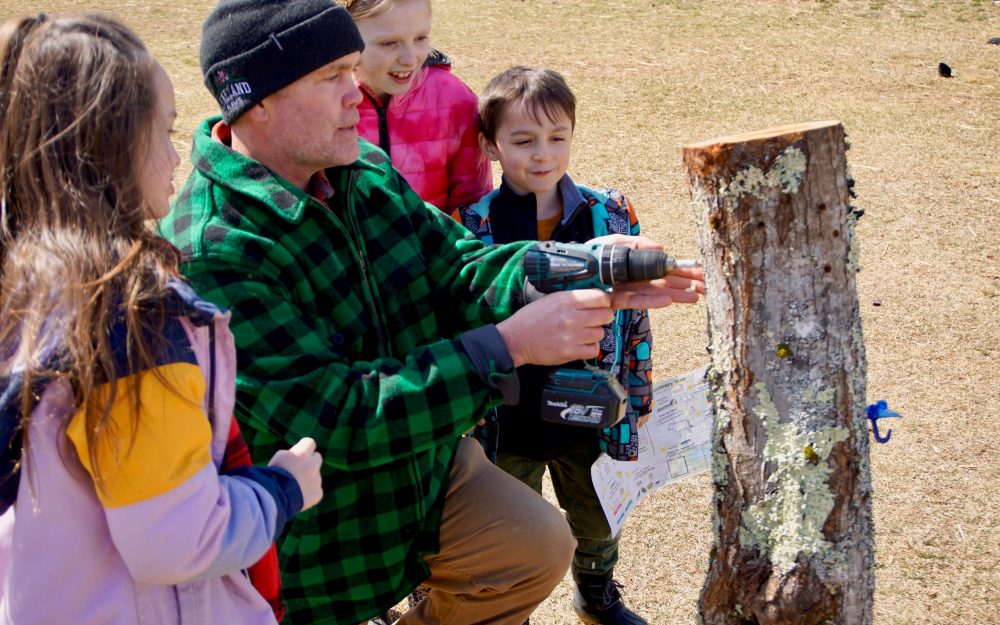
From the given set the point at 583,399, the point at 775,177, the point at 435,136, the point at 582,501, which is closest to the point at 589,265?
the point at 583,399

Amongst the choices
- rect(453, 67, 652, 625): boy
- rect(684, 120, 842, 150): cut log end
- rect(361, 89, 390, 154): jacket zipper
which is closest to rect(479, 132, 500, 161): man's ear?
rect(453, 67, 652, 625): boy

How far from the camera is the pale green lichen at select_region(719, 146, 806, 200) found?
2135 millimetres

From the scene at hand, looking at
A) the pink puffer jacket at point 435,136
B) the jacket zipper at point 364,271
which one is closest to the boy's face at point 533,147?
the pink puffer jacket at point 435,136

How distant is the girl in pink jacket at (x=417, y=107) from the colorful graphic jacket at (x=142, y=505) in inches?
59.2

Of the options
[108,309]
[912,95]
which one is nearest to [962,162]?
[912,95]

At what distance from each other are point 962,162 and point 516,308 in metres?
5.39

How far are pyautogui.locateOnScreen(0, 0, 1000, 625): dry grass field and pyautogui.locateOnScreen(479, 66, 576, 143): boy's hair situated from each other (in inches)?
60.8

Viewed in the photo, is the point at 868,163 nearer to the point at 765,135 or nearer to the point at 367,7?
the point at 367,7

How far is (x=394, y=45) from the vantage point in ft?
9.96

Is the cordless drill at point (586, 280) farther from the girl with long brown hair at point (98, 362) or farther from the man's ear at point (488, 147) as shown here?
the girl with long brown hair at point (98, 362)

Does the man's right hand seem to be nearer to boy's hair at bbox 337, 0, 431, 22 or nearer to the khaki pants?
the khaki pants

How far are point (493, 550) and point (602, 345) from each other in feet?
2.47

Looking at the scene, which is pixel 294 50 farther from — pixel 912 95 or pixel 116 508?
pixel 912 95

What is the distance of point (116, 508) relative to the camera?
159 centimetres
